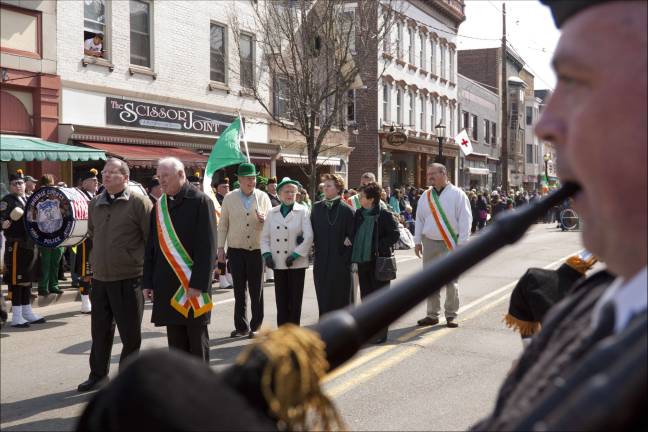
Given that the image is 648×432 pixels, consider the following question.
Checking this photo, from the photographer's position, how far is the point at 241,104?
22.0m

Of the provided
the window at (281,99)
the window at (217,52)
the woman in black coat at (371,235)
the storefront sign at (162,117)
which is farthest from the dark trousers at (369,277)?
the window at (217,52)

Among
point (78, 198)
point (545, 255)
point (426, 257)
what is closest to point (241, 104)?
point (545, 255)

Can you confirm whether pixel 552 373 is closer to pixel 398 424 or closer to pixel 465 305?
pixel 398 424

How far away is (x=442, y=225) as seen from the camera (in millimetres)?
8812

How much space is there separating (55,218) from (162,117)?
9.92m

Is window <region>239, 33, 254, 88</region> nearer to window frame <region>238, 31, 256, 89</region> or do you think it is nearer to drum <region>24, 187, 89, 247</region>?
window frame <region>238, 31, 256, 89</region>

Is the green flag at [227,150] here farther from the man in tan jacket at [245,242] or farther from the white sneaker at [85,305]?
the man in tan jacket at [245,242]

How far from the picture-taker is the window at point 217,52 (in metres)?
20.9

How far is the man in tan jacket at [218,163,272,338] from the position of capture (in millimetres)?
8414

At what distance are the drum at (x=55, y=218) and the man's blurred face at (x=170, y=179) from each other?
388 centimetres

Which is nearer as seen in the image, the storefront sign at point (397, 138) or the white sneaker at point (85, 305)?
the white sneaker at point (85, 305)

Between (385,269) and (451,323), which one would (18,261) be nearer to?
(385,269)

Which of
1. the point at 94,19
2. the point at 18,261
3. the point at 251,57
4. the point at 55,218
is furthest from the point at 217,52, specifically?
the point at 18,261

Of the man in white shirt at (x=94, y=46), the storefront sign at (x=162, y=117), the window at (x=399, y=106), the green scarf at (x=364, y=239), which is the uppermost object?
the window at (x=399, y=106)
